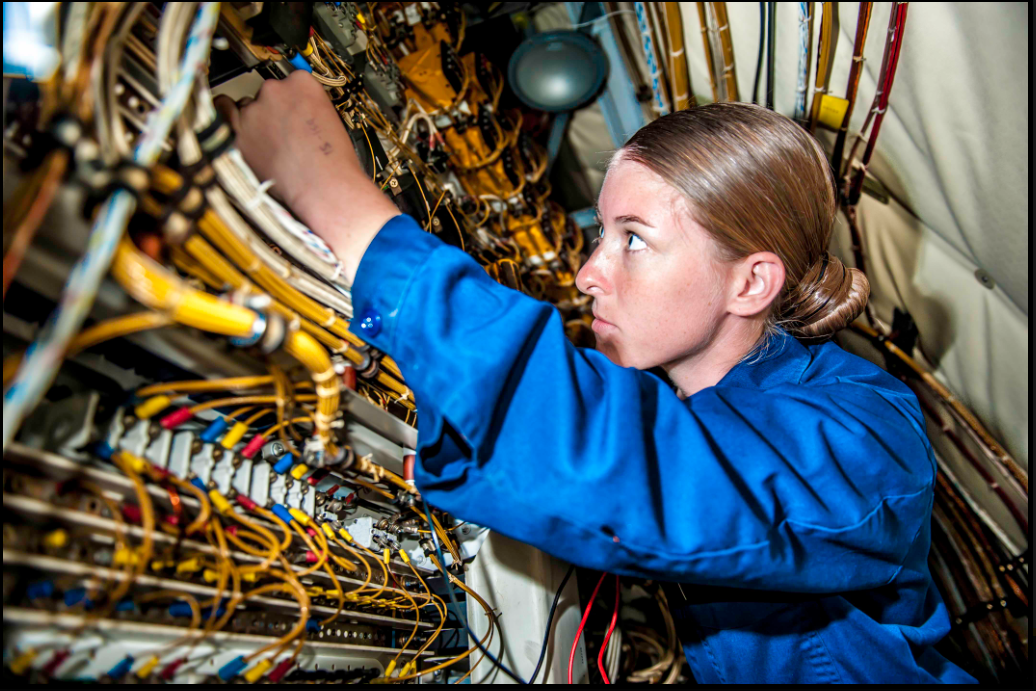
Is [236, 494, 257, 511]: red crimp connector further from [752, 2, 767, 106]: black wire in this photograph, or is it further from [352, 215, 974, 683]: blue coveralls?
[752, 2, 767, 106]: black wire

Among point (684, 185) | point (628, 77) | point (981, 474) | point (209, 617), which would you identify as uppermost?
point (628, 77)

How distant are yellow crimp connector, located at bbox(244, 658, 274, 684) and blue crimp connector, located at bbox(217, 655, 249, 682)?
2 cm

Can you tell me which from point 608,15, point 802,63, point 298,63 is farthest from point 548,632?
point 608,15

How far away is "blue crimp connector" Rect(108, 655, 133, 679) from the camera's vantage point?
658 mm

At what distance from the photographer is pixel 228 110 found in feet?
2.64

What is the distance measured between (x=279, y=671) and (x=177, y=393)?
0.46 metres

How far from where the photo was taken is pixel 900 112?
5.51 feet

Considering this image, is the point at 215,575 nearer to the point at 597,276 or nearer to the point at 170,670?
the point at 170,670

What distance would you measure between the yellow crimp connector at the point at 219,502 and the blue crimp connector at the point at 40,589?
20cm

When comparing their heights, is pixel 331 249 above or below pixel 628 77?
below

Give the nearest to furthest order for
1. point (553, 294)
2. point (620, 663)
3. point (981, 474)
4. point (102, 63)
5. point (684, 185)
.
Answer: point (102, 63) → point (684, 185) → point (620, 663) → point (981, 474) → point (553, 294)

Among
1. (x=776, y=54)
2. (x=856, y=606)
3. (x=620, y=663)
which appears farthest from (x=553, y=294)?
(x=856, y=606)

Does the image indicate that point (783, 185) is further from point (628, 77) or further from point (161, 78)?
point (628, 77)

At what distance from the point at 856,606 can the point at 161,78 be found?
143cm
